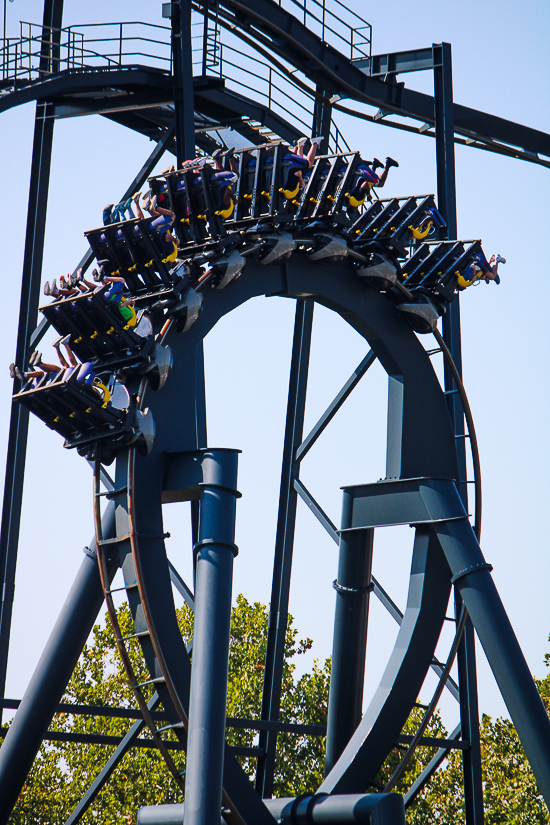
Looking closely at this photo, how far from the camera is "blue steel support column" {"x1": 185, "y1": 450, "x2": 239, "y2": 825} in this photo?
6.86 metres

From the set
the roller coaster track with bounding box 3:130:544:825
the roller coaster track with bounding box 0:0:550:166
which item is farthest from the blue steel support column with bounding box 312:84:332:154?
the roller coaster track with bounding box 3:130:544:825

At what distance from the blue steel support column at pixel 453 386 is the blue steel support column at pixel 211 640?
4338 mm

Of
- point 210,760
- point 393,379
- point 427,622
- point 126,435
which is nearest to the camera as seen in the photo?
point 210,760

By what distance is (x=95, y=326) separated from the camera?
799 centimetres

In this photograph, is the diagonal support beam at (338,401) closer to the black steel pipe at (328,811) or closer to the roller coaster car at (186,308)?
the roller coaster car at (186,308)

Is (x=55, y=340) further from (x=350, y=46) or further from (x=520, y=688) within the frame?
(x=350, y=46)

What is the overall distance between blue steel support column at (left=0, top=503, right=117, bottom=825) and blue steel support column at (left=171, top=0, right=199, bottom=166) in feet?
14.6

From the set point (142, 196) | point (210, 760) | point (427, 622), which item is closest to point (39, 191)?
point (142, 196)

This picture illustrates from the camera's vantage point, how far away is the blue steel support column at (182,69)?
1086 centimetres

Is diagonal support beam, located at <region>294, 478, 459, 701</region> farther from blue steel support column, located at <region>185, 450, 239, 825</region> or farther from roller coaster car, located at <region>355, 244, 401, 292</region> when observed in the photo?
blue steel support column, located at <region>185, 450, 239, 825</region>

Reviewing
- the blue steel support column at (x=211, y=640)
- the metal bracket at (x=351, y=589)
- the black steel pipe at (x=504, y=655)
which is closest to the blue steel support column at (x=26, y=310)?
the metal bracket at (x=351, y=589)

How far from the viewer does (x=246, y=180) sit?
30.1 ft

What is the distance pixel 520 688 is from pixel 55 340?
4.50m

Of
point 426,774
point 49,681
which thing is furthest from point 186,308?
point 426,774
